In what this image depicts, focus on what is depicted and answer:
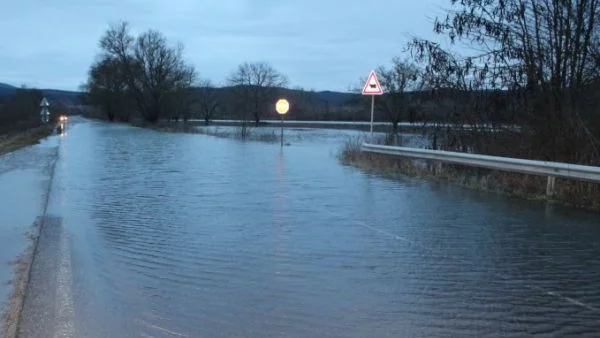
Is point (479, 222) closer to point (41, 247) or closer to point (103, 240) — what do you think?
point (103, 240)

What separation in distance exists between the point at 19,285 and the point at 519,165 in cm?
967

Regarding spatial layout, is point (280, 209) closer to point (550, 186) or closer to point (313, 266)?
point (313, 266)

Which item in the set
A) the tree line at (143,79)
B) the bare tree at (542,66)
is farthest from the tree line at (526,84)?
the tree line at (143,79)

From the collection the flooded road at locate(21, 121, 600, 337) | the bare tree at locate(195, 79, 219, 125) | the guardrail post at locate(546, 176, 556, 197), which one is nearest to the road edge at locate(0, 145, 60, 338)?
the flooded road at locate(21, 121, 600, 337)

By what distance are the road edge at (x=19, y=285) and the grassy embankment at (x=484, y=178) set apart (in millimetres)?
8663

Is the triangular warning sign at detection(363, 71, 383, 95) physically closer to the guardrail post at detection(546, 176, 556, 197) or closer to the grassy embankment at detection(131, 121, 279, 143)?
the guardrail post at detection(546, 176, 556, 197)

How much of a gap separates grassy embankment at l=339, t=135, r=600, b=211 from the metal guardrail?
348 millimetres

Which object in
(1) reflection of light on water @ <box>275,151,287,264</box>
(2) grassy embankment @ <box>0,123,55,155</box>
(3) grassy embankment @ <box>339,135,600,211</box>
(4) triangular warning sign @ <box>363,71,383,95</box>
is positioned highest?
(4) triangular warning sign @ <box>363,71,383,95</box>

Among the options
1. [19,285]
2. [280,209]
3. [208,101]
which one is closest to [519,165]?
[280,209]

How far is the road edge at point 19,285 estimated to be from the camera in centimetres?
521

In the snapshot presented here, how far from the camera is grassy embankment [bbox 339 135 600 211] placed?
461 inches

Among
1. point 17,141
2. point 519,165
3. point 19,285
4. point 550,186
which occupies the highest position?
point 519,165

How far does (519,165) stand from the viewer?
12.9 meters

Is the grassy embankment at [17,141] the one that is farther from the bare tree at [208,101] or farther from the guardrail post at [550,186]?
the bare tree at [208,101]
